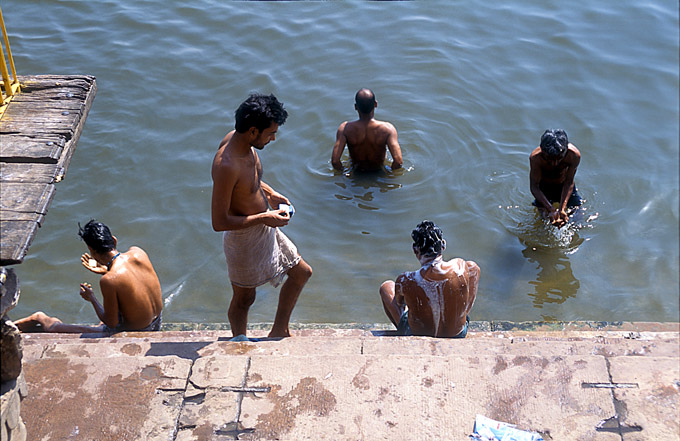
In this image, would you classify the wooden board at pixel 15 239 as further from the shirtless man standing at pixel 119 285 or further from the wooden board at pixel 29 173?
the shirtless man standing at pixel 119 285

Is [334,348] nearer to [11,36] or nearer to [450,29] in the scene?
[450,29]

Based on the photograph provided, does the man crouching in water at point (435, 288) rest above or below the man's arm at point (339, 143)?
above

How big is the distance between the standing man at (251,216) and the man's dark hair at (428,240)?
0.83 meters

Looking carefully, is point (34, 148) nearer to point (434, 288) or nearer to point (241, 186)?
point (241, 186)

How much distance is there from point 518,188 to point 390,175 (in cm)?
140

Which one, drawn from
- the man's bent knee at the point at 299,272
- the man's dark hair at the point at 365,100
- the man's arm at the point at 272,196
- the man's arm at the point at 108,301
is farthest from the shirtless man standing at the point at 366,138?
the man's arm at the point at 108,301

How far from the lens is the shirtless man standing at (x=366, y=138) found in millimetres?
7008

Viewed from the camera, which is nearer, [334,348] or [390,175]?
[334,348]

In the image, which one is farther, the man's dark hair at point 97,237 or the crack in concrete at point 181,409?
the man's dark hair at point 97,237

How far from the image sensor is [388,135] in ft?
23.5

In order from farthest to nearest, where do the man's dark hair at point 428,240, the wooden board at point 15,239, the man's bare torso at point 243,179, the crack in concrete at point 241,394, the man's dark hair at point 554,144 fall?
the man's dark hair at point 554,144, the man's dark hair at point 428,240, the man's bare torso at point 243,179, the crack in concrete at point 241,394, the wooden board at point 15,239

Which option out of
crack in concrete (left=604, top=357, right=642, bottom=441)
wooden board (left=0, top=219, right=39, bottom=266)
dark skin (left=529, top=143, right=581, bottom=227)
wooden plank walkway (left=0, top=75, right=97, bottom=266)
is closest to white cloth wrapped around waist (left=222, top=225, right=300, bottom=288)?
wooden plank walkway (left=0, top=75, right=97, bottom=266)

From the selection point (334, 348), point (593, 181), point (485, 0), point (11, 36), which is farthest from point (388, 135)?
point (11, 36)

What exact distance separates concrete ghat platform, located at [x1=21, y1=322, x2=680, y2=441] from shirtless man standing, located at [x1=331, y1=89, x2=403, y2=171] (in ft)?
11.4
